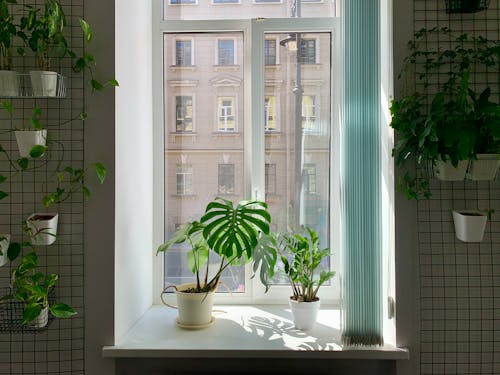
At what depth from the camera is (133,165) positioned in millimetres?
1859

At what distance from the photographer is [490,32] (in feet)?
5.39

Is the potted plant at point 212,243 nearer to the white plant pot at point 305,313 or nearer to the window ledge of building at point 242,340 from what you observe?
the window ledge of building at point 242,340

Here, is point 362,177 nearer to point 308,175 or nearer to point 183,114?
point 308,175

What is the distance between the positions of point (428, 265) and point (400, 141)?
0.47 meters

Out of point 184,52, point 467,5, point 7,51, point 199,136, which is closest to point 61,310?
point 7,51

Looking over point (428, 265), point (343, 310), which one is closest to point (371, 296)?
point (343, 310)

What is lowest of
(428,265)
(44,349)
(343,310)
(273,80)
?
(44,349)

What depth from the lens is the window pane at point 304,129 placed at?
212 centimetres

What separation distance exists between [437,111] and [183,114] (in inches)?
46.3

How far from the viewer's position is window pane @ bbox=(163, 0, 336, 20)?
2121mm

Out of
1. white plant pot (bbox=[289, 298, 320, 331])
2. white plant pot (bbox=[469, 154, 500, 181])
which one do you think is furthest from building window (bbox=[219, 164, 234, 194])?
white plant pot (bbox=[469, 154, 500, 181])

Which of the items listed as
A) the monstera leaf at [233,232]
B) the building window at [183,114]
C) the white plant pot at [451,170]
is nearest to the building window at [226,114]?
the building window at [183,114]

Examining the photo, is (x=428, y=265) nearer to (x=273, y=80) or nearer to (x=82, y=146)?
(x=273, y=80)

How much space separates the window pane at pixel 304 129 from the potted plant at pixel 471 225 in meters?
0.67
